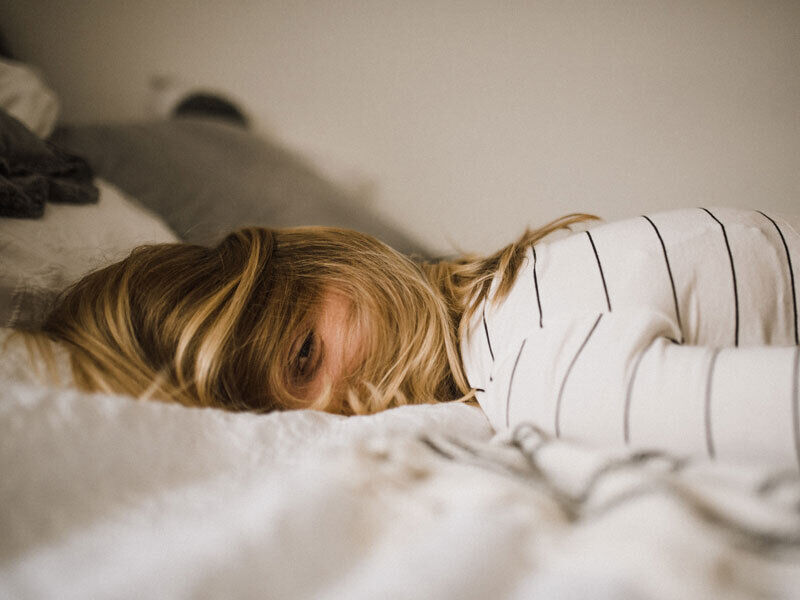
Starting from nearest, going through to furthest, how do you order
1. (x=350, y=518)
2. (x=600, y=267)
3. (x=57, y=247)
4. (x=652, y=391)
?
(x=350, y=518)
(x=652, y=391)
(x=600, y=267)
(x=57, y=247)

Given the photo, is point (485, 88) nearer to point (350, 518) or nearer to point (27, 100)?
point (27, 100)

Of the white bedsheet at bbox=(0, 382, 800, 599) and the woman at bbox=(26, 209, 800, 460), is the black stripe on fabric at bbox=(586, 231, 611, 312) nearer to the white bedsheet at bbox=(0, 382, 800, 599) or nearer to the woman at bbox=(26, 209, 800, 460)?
the woman at bbox=(26, 209, 800, 460)

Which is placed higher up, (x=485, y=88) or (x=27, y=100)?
(x=485, y=88)

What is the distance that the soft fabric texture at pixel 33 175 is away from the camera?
2.19 ft

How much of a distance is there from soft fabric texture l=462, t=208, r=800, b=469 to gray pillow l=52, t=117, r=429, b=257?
57 centimetres

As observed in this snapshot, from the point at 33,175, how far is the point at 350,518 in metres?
0.80

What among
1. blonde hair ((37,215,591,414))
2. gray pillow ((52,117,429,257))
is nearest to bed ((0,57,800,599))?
blonde hair ((37,215,591,414))

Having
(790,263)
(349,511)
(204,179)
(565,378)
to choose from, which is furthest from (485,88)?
(349,511)

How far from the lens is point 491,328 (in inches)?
23.0

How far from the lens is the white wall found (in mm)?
1003

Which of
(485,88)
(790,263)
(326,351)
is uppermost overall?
(485,88)

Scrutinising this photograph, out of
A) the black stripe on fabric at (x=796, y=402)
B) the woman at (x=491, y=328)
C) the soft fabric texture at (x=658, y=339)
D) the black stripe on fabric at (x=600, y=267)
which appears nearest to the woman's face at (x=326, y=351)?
the woman at (x=491, y=328)

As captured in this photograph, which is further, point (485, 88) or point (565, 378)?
point (485, 88)

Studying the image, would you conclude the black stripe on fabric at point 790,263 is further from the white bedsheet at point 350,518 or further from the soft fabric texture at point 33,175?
the soft fabric texture at point 33,175
